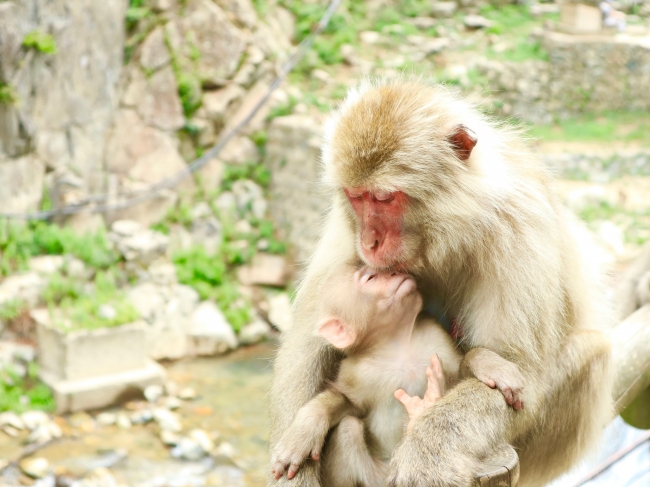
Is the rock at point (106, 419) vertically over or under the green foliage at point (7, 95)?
under

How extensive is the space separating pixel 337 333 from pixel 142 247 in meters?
7.53

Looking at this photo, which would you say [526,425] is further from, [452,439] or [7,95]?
[7,95]

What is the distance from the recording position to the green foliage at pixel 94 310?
8.41 metres

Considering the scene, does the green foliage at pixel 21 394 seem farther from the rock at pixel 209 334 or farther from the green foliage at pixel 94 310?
the rock at pixel 209 334

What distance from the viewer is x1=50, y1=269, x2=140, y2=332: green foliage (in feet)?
27.6

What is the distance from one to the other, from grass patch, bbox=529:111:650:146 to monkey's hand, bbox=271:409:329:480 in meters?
11.3

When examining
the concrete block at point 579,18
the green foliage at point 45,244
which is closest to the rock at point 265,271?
the green foliage at point 45,244

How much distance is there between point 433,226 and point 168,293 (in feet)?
25.4

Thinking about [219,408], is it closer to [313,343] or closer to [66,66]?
[66,66]

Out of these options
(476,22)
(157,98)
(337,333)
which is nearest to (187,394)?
(157,98)

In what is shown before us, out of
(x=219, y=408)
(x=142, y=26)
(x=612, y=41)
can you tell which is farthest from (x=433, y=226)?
(x=612, y=41)

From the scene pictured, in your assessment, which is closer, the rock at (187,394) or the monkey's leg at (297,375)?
the monkey's leg at (297,375)

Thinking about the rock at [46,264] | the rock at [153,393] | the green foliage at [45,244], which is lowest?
the rock at [153,393]

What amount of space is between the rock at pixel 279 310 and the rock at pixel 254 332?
0.15 m
